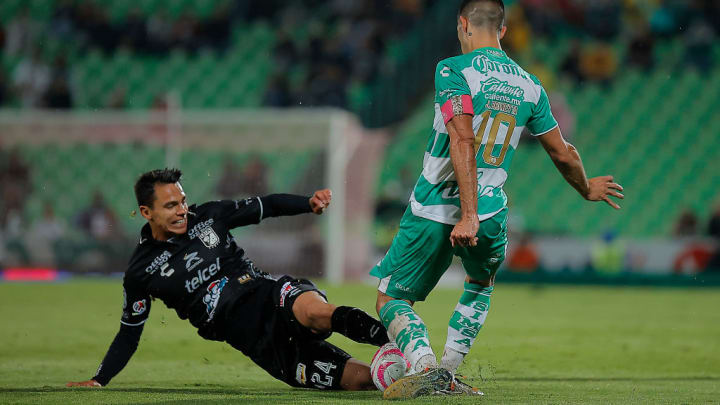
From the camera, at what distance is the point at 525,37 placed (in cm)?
2130

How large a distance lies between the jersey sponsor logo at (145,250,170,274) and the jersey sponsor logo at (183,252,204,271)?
0.11m

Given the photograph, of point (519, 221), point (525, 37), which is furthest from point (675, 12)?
point (519, 221)

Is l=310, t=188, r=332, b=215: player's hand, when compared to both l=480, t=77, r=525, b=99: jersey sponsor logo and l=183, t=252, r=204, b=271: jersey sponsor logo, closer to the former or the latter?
l=183, t=252, r=204, b=271: jersey sponsor logo

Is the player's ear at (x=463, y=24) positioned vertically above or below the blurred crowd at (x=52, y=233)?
above

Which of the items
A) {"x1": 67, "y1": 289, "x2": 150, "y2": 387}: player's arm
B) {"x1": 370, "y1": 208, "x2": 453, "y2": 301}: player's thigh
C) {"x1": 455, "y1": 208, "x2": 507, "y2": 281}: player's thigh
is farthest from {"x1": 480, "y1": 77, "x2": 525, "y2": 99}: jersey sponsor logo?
{"x1": 67, "y1": 289, "x2": 150, "y2": 387}: player's arm

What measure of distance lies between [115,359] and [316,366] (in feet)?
3.76

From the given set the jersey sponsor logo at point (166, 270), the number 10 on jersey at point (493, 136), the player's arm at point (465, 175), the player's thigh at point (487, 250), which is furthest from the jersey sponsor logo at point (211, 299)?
the number 10 on jersey at point (493, 136)

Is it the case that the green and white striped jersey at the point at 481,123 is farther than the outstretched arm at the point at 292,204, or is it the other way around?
the outstretched arm at the point at 292,204

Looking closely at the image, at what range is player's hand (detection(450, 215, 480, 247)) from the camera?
4.75 m

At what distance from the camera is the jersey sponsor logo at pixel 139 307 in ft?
18.4

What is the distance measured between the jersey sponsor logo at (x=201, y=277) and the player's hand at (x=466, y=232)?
155 centimetres

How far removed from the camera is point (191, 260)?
18.4 feet

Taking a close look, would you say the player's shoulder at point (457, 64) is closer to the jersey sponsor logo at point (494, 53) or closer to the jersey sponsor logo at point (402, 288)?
the jersey sponsor logo at point (494, 53)

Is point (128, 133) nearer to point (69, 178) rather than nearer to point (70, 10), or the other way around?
point (69, 178)
